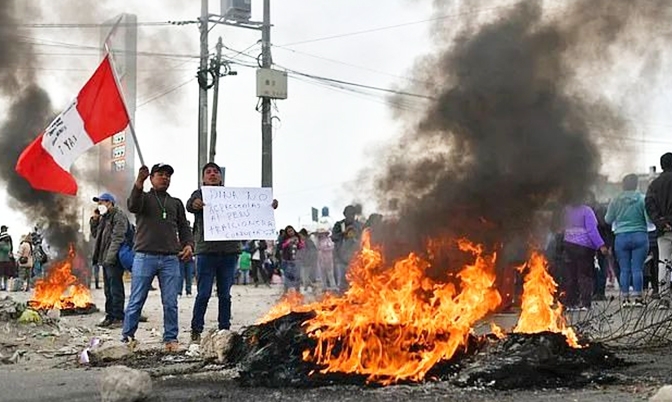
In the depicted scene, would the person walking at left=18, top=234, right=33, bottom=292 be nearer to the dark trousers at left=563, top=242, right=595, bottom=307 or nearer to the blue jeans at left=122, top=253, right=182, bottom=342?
the blue jeans at left=122, top=253, right=182, bottom=342

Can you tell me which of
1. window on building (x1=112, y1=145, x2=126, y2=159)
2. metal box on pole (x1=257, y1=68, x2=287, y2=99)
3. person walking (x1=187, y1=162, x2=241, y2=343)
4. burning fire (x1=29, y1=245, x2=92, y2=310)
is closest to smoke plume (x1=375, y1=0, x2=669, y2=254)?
person walking (x1=187, y1=162, x2=241, y2=343)

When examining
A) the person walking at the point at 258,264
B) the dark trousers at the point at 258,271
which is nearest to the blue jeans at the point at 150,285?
the person walking at the point at 258,264

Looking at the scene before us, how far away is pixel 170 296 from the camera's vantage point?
784 cm

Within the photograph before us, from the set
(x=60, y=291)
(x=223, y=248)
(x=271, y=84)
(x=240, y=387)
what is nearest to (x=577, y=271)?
(x=223, y=248)

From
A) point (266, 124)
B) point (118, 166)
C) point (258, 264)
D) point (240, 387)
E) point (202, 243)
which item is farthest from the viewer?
point (258, 264)

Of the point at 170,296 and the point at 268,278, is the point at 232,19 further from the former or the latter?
the point at 170,296

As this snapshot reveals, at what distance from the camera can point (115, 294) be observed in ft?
35.3

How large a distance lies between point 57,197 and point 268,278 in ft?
31.7

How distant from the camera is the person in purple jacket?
32.4 feet

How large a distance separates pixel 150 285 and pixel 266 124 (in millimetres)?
15711

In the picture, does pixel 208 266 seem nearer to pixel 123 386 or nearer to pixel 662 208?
pixel 123 386

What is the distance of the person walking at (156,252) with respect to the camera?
7742mm

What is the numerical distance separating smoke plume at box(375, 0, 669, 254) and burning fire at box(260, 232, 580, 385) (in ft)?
1.63

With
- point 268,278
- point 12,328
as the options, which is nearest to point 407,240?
point 12,328
